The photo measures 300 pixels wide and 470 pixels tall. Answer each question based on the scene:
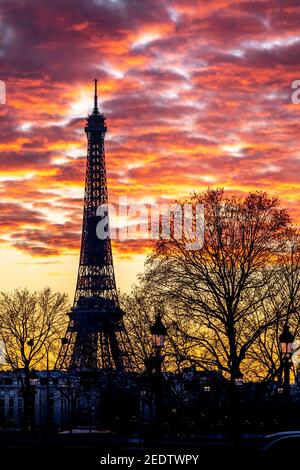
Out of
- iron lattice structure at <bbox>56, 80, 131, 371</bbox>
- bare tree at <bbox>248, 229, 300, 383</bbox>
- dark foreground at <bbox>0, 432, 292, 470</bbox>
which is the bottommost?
dark foreground at <bbox>0, 432, 292, 470</bbox>

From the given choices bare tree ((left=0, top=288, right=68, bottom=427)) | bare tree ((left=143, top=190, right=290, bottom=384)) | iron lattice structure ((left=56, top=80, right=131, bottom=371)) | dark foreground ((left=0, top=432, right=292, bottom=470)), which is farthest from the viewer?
iron lattice structure ((left=56, top=80, right=131, bottom=371))

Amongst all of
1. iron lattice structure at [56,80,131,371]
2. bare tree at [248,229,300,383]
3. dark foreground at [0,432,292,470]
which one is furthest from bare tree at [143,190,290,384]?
iron lattice structure at [56,80,131,371]

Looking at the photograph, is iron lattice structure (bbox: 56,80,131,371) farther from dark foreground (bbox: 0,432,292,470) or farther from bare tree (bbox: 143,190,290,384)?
dark foreground (bbox: 0,432,292,470)

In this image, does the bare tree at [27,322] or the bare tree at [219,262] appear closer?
the bare tree at [219,262]

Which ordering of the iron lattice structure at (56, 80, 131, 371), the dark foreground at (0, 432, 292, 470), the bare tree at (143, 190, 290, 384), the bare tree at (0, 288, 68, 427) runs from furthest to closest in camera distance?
the iron lattice structure at (56, 80, 131, 371) → the bare tree at (0, 288, 68, 427) → the bare tree at (143, 190, 290, 384) → the dark foreground at (0, 432, 292, 470)

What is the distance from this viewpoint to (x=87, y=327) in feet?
443
